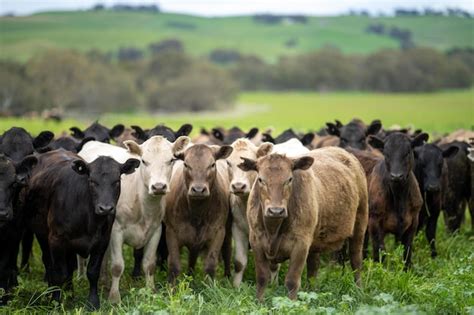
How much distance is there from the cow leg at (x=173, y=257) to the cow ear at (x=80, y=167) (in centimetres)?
143

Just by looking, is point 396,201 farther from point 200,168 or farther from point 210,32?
point 210,32

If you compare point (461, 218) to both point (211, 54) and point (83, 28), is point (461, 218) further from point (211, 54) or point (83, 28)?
point (83, 28)

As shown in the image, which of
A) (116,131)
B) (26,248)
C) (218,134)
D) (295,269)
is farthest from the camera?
(218,134)

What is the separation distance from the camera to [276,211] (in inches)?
314

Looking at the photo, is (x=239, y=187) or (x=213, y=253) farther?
(x=213, y=253)

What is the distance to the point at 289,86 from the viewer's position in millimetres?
101125

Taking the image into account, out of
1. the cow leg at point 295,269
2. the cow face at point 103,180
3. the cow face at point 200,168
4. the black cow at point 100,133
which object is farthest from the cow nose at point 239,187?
the black cow at point 100,133

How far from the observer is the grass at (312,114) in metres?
46.8

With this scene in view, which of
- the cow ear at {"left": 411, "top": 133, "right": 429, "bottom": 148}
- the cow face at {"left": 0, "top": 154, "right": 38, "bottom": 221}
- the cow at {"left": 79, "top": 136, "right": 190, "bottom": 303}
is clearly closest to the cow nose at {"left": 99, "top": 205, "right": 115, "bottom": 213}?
the cow at {"left": 79, "top": 136, "right": 190, "bottom": 303}

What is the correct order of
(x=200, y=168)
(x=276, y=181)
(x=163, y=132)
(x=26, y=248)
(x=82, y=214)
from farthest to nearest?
(x=163, y=132) → (x=26, y=248) → (x=200, y=168) → (x=82, y=214) → (x=276, y=181)

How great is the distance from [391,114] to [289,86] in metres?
46.0

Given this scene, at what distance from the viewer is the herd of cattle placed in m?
8.52

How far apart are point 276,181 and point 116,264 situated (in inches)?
102

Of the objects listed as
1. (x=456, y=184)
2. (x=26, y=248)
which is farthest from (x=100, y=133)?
(x=456, y=184)
